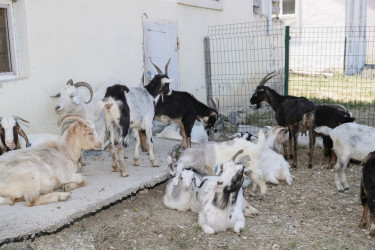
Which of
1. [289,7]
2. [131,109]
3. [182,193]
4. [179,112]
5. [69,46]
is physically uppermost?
[289,7]

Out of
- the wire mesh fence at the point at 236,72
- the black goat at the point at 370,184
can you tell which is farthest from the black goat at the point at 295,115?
the black goat at the point at 370,184

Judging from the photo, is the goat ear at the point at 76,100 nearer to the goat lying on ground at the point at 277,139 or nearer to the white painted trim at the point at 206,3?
the goat lying on ground at the point at 277,139

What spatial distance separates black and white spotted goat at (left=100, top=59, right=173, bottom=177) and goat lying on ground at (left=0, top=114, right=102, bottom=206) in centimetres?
45

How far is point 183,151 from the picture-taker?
552 centimetres

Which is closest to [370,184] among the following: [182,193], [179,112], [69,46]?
[182,193]

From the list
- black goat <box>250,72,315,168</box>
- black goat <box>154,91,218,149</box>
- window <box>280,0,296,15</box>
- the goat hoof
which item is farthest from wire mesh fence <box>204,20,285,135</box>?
window <box>280,0,296,15</box>

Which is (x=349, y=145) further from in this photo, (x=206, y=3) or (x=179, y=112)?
(x=206, y=3)

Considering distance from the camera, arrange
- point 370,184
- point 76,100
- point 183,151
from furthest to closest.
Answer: point 76,100
point 183,151
point 370,184

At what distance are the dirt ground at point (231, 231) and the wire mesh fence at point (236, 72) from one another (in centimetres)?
364

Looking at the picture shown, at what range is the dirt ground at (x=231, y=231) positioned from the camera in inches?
154

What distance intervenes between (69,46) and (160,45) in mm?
2148

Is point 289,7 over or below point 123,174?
over

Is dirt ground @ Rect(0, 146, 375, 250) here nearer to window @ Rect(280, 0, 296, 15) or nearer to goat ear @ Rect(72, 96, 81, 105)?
goat ear @ Rect(72, 96, 81, 105)

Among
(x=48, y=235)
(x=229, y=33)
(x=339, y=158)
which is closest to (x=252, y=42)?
(x=229, y=33)
